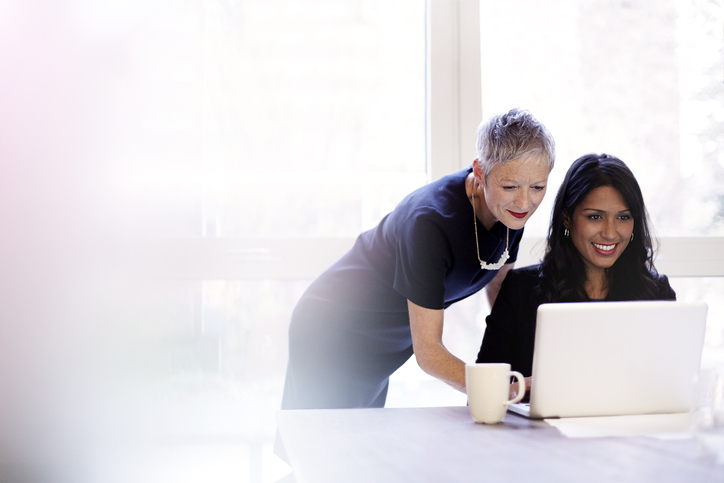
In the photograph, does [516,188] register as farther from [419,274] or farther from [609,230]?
[609,230]

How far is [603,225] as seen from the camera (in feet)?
5.74

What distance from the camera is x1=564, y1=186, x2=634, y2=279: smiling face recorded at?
1.75 metres

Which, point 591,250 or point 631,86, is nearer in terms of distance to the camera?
point 591,250

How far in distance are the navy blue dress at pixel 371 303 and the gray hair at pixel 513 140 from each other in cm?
17

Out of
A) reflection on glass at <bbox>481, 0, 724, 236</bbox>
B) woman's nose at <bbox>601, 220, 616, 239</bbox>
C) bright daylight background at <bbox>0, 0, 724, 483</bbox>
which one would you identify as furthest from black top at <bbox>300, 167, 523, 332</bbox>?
reflection on glass at <bbox>481, 0, 724, 236</bbox>

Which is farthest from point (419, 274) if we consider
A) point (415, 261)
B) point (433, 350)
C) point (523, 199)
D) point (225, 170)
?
point (225, 170)

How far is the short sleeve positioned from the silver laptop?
384 mm

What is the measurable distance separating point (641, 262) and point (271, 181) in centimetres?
136

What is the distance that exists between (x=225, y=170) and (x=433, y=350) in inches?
52.6

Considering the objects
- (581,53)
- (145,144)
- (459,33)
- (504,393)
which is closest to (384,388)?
(504,393)

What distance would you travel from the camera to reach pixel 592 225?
5.76 ft

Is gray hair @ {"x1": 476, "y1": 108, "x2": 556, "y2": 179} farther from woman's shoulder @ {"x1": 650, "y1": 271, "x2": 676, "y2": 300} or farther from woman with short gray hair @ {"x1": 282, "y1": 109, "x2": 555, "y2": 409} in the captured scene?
woman's shoulder @ {"x1": 650, "y1": 271, "x2": 676, "y2": 300}

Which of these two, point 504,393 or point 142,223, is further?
point 142,223

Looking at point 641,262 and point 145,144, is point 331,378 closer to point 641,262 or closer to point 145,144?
point 641,262
